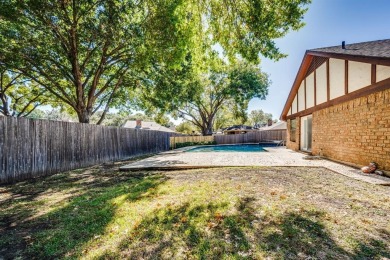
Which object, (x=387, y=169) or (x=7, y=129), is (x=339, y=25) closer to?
(x=387, y=169)

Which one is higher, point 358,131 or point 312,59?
point 312,59

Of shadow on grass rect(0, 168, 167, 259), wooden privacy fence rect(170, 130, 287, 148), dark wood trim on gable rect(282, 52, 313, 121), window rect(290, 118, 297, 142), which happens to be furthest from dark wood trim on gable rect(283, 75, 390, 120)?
wooden privacy fence rect(170, 130, 287, 148)

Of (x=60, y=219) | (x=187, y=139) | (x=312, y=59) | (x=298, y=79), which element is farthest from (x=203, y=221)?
(x=187, y=139)

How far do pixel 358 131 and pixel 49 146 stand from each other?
10.3m

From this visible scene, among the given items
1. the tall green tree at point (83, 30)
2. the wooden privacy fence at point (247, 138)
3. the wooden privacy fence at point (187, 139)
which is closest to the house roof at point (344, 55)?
the tall green tree at point (83, 30)

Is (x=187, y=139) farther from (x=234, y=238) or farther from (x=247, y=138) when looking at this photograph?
(x=234, y=238)

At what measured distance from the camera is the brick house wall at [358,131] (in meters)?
Result: 5.26

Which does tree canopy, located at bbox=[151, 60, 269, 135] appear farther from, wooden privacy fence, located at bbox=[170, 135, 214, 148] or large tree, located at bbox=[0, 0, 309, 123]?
large tree, located at bbox=[0, 0, 309, 123]

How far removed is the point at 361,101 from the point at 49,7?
36.3ft

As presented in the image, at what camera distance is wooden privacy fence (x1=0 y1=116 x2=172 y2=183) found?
553 centimetres

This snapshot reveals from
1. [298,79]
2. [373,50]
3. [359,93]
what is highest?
[298,79]

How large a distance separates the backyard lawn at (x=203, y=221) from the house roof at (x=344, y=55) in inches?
131

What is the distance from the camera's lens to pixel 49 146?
6695mm

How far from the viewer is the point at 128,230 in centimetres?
256
